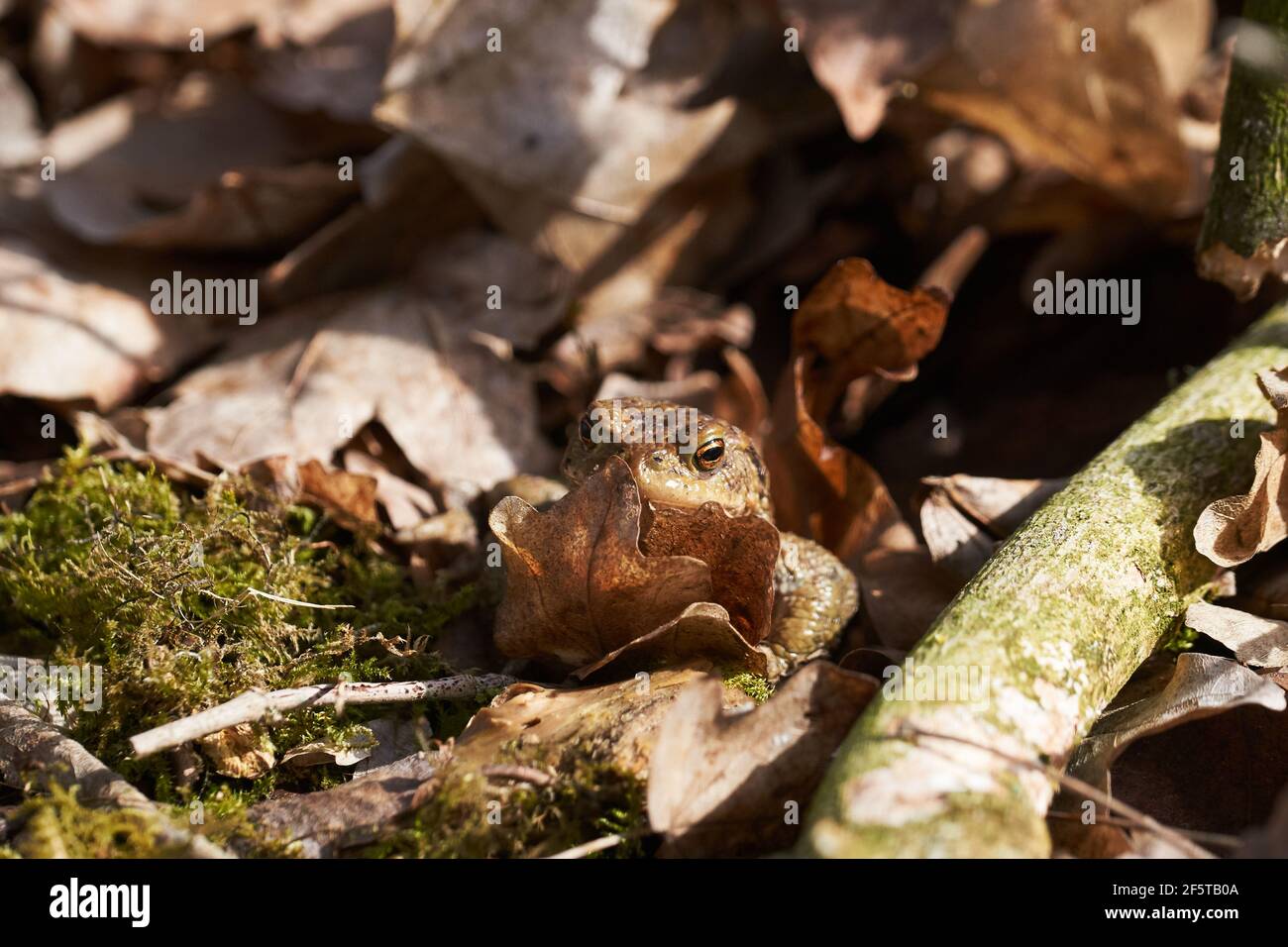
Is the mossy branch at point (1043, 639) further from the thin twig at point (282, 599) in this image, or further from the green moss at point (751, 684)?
the thin twig at point (282, 599)

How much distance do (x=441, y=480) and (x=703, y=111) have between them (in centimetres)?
212

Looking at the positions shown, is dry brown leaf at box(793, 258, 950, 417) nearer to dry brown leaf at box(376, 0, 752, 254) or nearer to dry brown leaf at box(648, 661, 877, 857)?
dry brown leaf at box(376, 0, 752, 254)

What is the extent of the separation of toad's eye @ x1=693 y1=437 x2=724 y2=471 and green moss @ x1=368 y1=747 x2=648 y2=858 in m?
1.34

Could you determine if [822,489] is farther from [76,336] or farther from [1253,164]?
[76,336]

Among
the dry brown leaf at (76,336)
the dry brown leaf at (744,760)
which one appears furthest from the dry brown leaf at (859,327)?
the dry brown leaf at (76,336)

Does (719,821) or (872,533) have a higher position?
(872,533)

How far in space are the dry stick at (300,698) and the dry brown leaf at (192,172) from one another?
261 centimetres

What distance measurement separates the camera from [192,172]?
16.5 feet

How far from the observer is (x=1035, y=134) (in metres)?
4.82

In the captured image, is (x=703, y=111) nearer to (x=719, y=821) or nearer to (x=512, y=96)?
(x=512, y=96)

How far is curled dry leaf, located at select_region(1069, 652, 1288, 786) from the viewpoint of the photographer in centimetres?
235

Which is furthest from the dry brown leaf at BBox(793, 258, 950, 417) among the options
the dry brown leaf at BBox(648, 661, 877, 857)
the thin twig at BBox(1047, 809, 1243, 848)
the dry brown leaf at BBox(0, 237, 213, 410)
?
the dry brown leaf at BBox(0, 237, 213, 410)

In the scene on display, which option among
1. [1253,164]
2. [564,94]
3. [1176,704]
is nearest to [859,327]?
[1253,164]
